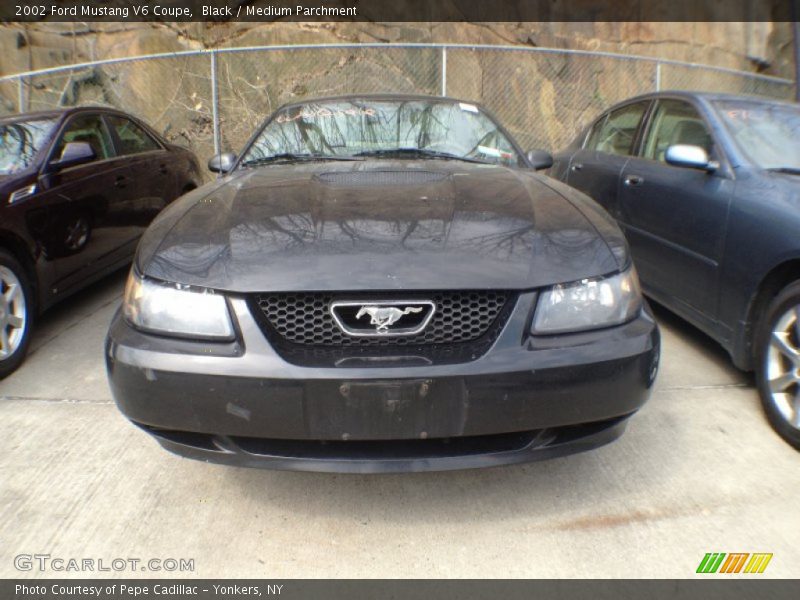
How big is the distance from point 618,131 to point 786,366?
2655 mm

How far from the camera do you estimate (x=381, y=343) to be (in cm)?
204

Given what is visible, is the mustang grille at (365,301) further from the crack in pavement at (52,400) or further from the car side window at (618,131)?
the car side window at (618,131)

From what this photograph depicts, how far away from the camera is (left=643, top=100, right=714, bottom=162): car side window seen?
4012 millimetres

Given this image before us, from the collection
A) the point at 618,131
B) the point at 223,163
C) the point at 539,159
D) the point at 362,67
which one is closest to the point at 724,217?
the point at 539,159

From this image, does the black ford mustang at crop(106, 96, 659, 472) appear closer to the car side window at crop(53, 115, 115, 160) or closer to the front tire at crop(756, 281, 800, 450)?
the front tire at crop(756, 281, 800, 450)

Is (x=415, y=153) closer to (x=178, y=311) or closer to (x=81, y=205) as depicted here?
(x=178, y=311)

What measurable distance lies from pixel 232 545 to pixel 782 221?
2696mm

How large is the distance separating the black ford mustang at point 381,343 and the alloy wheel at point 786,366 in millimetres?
1081

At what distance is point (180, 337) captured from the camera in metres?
2.11

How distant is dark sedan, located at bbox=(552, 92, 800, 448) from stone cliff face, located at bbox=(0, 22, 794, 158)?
5.98 m

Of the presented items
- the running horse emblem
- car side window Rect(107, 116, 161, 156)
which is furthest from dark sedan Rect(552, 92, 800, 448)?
car side window Rect(107, 116, 161, 156)

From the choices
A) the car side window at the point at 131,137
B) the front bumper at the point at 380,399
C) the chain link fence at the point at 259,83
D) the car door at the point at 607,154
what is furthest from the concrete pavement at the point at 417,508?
the chain link fence at the point at 259,83

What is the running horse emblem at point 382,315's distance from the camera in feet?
6.70

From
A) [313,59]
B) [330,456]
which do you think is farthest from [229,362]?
[313,59]
